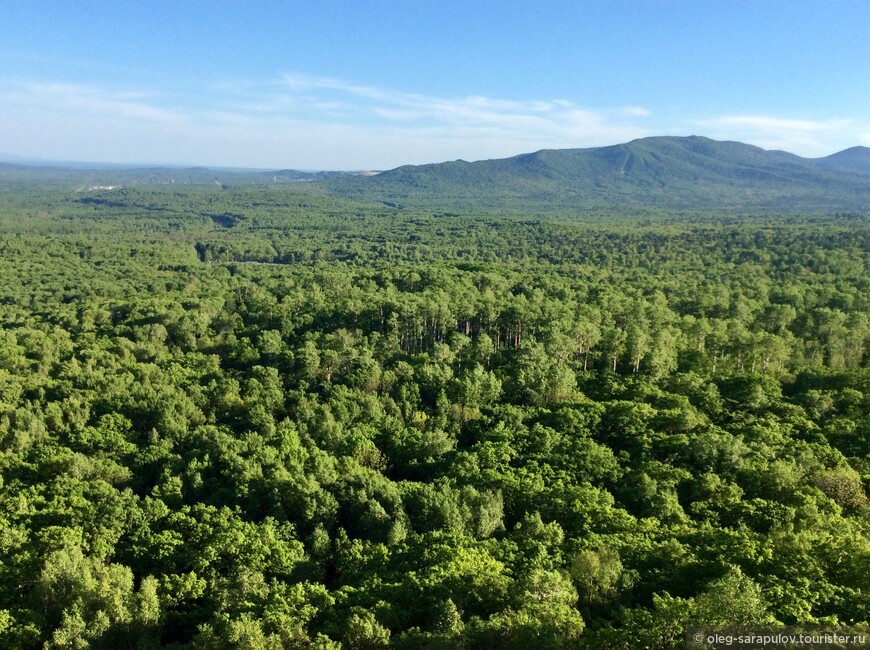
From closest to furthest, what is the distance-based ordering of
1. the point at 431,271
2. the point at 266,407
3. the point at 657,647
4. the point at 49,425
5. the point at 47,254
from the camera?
the point at 657,647
the point at 49,425
the point at 266,407
the point at 431,271
the point at 47,254

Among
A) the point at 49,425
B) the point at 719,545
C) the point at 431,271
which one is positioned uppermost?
the point at 431,271

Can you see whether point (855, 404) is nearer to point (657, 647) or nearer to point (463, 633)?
point (657, 647)

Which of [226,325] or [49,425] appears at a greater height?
[226,325]

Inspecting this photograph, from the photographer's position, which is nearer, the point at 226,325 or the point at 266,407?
the point at 266,407

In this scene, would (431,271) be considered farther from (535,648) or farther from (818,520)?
(535,648)

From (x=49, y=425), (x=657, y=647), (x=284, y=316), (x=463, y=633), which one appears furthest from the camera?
(x=284, y=316)

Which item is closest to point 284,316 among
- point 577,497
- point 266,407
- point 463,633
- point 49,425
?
point 266,407
